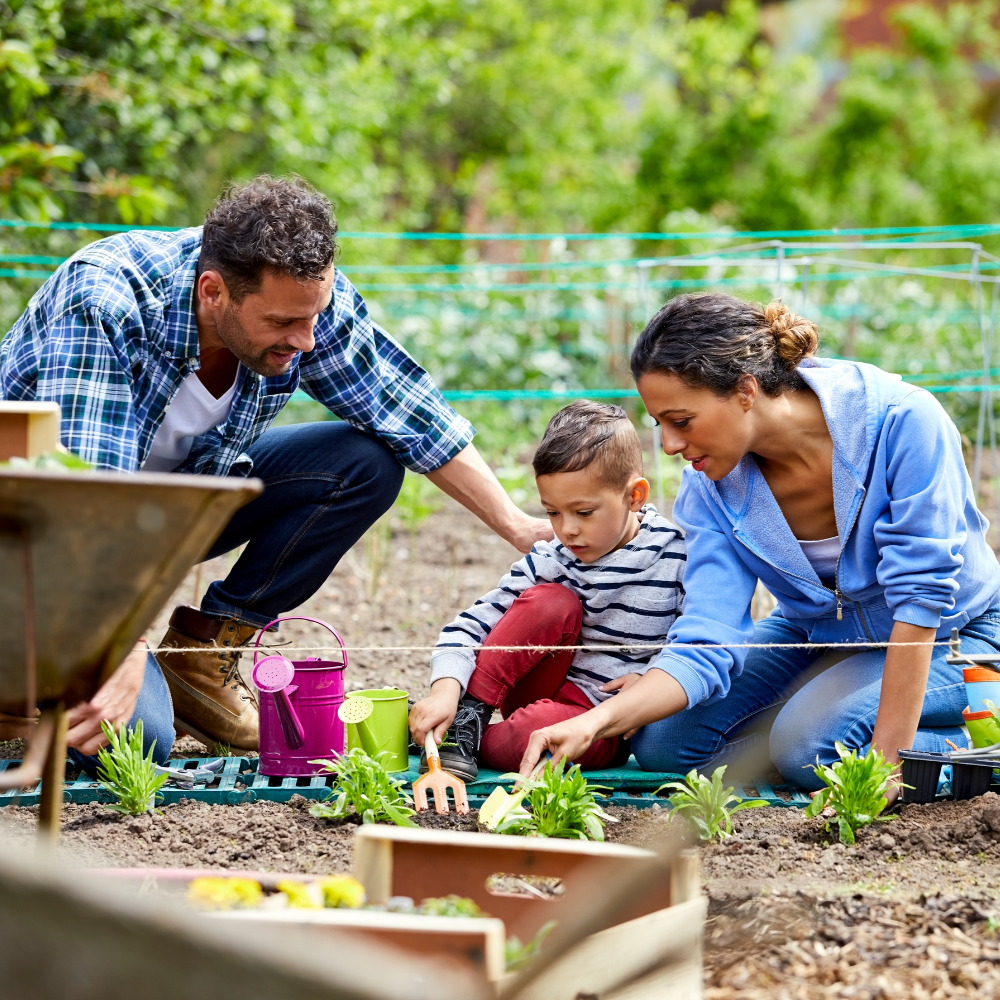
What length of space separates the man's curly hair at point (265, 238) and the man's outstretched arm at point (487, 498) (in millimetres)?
768

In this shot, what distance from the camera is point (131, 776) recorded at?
2.42 m

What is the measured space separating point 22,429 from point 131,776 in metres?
1.05

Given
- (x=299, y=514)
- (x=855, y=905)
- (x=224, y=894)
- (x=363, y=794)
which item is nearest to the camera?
(x=224, y=894)

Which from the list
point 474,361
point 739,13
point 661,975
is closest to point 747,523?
point 661,975

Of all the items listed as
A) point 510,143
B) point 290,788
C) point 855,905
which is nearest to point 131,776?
point 290,788

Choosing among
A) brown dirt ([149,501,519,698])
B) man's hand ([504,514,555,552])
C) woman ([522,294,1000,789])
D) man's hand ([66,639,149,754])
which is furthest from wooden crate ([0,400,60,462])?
brown dirt ([149,501,519,698])

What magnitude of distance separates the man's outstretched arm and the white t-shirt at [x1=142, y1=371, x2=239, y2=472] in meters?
0.65

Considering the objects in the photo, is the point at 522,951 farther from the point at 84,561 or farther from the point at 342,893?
the point at 84,561

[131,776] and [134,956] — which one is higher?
[134,956]

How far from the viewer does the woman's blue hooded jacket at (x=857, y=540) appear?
249cm

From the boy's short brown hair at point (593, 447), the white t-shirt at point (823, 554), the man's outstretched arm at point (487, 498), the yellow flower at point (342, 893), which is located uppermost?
the boy's short brown hair at point (593, 447)

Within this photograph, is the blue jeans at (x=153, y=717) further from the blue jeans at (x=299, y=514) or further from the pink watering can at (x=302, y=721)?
the blue jeans at (x=299, y=514)

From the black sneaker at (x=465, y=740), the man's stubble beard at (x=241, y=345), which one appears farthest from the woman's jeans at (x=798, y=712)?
the man's stubble beard at (x=241, y=345)

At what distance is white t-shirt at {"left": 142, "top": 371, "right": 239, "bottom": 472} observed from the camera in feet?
9.28
